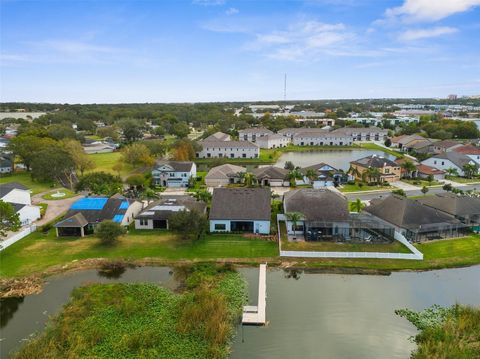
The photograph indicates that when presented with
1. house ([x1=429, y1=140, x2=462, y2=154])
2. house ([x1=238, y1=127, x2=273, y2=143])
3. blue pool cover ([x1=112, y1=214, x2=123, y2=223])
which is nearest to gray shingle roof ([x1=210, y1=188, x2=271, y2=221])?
blue pool cover ([x1=112, y1=214, x2=123, y2=223])

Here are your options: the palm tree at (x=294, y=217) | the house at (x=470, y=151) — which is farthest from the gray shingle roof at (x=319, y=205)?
the house at (x=470, y=151)

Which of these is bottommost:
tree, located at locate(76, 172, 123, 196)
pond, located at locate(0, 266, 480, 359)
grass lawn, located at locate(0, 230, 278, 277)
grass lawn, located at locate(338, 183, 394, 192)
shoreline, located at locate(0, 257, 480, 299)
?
pond, located at locate(0, 266, 480, 359)

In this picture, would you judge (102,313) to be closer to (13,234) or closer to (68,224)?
(68,224)

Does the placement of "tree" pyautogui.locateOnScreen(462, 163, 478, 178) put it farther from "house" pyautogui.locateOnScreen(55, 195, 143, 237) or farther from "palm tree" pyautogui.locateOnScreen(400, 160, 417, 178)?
"house" pyautogui.locateOnScreen(55, 195, 143, 237)

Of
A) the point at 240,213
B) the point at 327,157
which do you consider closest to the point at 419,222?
the point at 240,213

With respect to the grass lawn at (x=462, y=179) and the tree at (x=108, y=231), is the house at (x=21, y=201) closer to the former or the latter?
the tree at (x=108, y=231)

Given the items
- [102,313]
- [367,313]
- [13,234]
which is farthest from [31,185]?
[367,313]

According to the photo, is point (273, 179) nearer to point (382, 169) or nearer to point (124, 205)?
point (382, 169)
